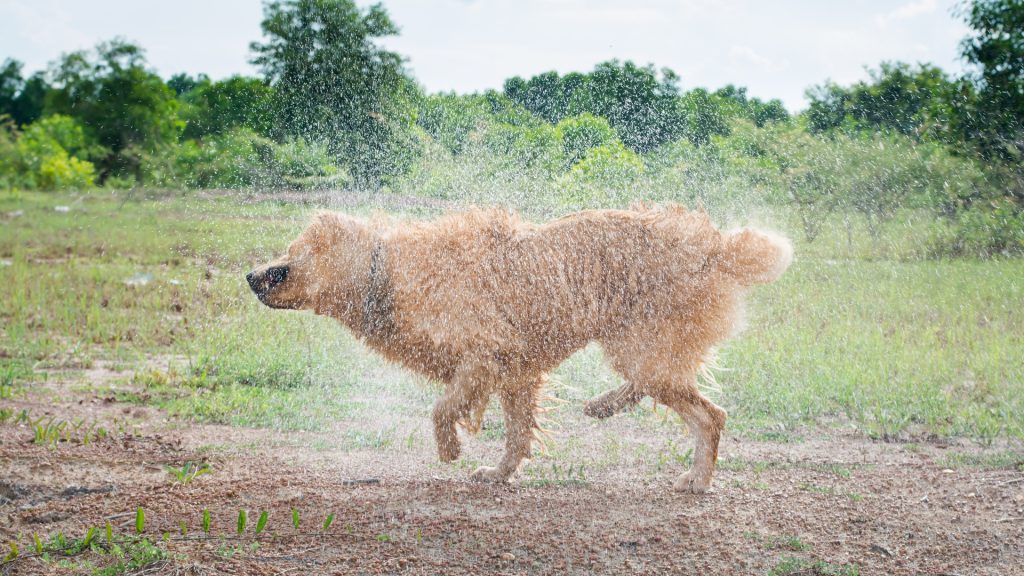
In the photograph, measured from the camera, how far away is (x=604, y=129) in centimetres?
1389

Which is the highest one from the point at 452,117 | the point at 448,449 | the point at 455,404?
the point at 452,117

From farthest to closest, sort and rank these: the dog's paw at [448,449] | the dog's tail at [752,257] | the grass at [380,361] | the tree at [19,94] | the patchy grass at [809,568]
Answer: the tree at [19,94]
the grass at [380,361]
the dog's tail at [752,257]
the dog's paw at [448,449]
the patchy grass at [809,568]

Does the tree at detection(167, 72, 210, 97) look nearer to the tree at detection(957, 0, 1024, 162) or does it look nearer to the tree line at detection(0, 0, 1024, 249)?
the tree line at detection(0, 0, 1024, 249)

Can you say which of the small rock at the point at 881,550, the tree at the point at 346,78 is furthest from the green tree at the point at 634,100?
the small rock at the point at 881,550

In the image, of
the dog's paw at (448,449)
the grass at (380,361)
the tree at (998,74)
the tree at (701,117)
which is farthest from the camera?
the tree at (701,117)

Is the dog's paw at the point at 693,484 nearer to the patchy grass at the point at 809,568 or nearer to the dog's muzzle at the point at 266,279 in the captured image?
the patchy grass at the point at 809,568

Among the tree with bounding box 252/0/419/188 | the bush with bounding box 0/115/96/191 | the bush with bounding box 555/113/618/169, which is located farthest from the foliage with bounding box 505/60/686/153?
the bush with bounding box 0/115/96/191

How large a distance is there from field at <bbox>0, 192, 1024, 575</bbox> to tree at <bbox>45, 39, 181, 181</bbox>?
387 inches

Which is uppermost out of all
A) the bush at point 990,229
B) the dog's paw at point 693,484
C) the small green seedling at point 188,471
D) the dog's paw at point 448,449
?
the bush at point 990,229

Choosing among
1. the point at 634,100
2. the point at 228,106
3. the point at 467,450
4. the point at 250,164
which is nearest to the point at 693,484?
the point at 467,450

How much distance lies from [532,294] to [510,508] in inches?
49.4

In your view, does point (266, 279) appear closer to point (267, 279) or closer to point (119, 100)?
point (267, 279)

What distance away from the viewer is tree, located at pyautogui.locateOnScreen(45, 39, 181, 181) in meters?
20.7

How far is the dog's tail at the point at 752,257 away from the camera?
199 inches
